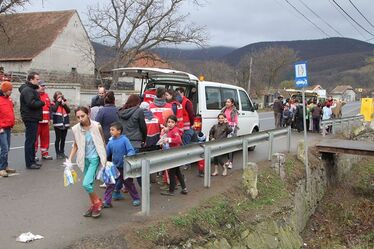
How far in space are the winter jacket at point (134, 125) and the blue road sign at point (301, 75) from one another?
519cm

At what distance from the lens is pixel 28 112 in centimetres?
905

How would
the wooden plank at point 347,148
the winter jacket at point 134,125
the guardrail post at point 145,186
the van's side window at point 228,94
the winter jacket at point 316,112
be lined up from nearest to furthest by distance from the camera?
the guardrail post at point 145,186, the winter jacket at point 134,125, the van's side window at point 228,94, the wooden plank at point 347,148, the winter jacket at point 316,112

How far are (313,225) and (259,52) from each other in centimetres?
8775

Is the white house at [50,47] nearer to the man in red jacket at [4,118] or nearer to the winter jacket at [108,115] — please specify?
the man in red jacket at [4,118]

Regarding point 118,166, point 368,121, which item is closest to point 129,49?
point 368,121

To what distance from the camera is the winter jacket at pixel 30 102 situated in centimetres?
892

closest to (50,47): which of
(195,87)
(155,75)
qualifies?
(155,75)

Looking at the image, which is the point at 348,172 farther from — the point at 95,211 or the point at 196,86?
→ the point at 95,211

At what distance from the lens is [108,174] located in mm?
6184

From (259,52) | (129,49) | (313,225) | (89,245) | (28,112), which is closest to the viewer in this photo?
(89,245)

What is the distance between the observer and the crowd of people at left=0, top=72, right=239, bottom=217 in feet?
20.8

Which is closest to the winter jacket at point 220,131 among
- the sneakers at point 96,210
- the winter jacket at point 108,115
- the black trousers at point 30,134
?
the winter jacket at point 108,115

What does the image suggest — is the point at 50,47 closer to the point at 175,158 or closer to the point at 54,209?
the point at 175,158

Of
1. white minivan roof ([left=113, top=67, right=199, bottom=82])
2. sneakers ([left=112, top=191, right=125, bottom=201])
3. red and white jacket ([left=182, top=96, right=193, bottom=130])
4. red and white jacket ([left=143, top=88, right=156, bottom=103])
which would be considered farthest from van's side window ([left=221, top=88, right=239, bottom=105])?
sneakers ([left=112, top=191, right=125, bottom=201])
